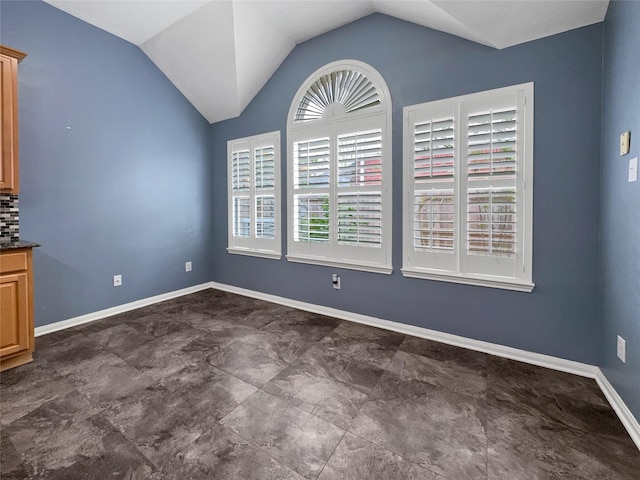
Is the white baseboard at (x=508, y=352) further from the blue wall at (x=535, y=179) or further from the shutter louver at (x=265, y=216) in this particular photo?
the shutter louver at (x=265, y=216)

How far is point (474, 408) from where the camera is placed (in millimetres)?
1742

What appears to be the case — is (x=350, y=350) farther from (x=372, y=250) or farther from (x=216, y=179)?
(x=216, y=179)

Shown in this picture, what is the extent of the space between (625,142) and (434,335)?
6.08 feet

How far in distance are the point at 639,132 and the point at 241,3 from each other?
3115 mm

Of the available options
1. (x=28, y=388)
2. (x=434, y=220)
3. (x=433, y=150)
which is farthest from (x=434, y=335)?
(x=28, y=388)

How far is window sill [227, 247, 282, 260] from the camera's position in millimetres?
3673

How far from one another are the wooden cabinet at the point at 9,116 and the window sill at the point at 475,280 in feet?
10.6

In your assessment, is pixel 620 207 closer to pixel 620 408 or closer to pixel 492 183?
pixel 492 183

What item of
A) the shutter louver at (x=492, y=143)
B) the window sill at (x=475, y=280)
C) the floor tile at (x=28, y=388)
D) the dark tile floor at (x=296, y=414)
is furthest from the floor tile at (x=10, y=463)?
the shutter louver at (x=492, y=143)

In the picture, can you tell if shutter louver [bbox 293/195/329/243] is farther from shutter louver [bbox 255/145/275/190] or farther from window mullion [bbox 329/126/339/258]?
shutter louver [bbox 255/145/275/190]

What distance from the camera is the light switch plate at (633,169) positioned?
153cm

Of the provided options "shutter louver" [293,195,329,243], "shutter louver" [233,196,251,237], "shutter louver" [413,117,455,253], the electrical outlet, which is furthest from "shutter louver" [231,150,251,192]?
the electrical outlet

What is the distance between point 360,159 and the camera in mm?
2951

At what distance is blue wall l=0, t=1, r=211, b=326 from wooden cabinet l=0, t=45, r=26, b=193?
528 millimetres
